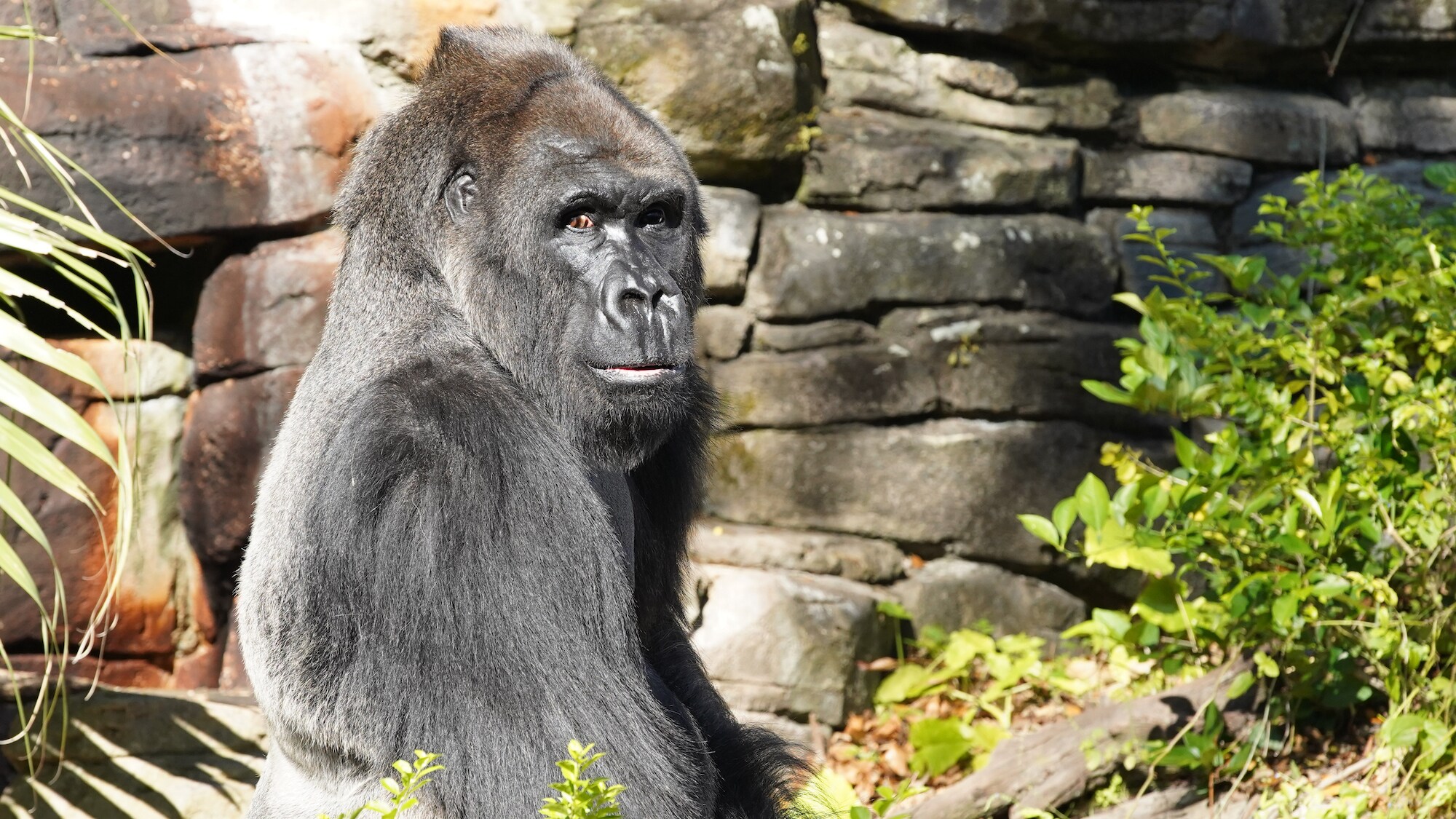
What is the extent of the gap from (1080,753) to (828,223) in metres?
2.55

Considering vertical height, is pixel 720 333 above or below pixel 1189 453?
below

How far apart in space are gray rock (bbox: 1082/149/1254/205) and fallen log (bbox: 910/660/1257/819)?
2.65 m

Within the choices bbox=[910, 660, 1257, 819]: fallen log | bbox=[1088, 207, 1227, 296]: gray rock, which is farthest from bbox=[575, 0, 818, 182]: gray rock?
bbox=[910, 660, 1257, 819]: fallen log

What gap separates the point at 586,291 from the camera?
261 cm

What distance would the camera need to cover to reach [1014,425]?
5.55 metres

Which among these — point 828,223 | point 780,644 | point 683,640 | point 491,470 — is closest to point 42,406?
point 491,470

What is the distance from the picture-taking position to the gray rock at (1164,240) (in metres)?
5.82

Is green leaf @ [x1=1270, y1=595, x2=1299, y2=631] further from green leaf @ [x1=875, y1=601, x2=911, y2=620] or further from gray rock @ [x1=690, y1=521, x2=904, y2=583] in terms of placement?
gray rock @ [x1=690, y1=521, x2=904, y2=583]

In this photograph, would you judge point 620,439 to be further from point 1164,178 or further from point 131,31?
point 1164,178

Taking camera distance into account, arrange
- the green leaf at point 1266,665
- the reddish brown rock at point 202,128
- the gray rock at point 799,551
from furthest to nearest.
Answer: the gray rock at point 799,551 → the reddish brown rock at point 202,128 → the green leaf at point 1266,665

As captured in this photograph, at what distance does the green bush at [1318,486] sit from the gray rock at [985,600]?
1.55 m

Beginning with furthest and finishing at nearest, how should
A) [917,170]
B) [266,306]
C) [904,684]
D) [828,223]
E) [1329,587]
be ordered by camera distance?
[917,170] → [828,223] → [904,684] → [266,306] → [1329,587]

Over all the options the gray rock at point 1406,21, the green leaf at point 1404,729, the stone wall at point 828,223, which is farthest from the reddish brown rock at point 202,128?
the gray rock at point 1406,21

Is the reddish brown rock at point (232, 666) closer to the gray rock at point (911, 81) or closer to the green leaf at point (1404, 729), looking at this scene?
the gray rock at point (911, 81)
